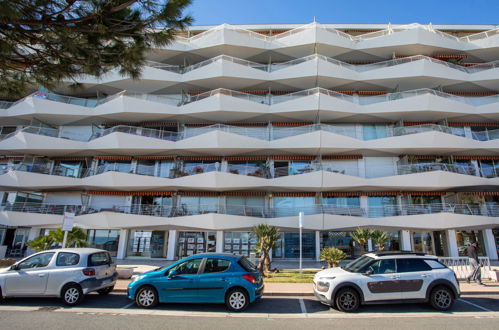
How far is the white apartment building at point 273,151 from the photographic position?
61.2 ft

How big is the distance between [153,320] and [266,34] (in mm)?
25692

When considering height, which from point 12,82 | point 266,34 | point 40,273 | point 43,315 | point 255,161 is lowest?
point 43,315

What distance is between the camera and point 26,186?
19.2 m

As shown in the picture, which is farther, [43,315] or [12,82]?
[12,82]

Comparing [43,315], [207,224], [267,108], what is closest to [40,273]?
[43,315]

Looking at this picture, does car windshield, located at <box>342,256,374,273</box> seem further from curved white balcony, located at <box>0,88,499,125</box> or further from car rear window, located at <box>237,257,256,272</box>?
curved white balcony, located at <box>0,88,499,125</box>

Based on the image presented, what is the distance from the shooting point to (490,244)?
1844cm

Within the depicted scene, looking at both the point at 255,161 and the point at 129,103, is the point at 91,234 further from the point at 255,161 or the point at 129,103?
the point at 255,161

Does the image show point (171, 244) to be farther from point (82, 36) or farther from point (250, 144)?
point (82, 36)

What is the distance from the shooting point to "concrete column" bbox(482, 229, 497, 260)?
1830 cm

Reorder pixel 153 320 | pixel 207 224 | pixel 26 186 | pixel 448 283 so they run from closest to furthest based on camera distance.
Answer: pixel 153 320, pixel 448 283, pixel 207 224, pixel 26 186

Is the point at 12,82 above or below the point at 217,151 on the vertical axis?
below

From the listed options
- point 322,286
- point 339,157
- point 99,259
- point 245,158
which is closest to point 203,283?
point 322,286

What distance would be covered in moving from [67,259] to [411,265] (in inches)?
382
